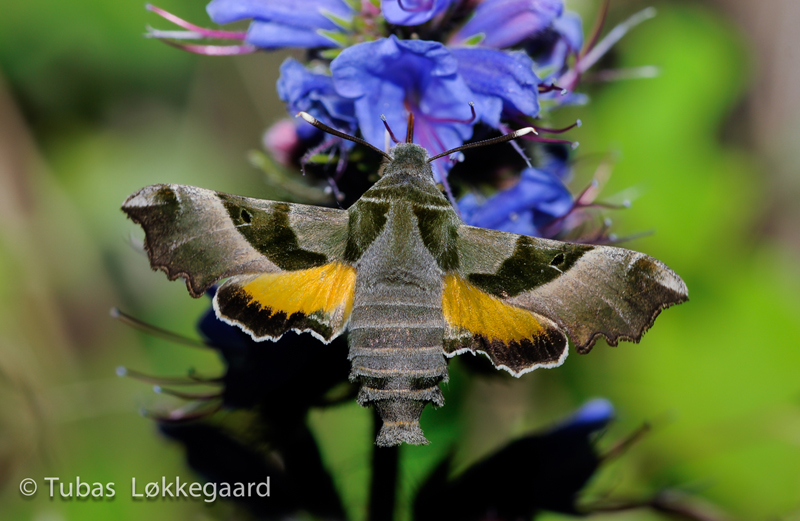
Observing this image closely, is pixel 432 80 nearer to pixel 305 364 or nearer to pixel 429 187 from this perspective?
pixel 429 187

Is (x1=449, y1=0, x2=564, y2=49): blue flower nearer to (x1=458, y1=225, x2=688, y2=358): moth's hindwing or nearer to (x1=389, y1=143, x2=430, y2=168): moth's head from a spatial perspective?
(x1=389, y1=143, x2=430, y2=168): moth's head

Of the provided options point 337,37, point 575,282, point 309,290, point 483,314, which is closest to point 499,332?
point 483,314

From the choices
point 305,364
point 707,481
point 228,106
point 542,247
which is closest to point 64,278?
point 228,106

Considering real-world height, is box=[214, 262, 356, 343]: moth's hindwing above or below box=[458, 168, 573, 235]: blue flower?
below

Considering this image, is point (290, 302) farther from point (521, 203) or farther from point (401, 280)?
point (521, 203)

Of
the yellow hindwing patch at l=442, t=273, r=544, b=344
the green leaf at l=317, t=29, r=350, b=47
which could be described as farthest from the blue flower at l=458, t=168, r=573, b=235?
the green leaf at l=317, t=29, r=350, b=47

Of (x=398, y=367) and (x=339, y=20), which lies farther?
(x=339, y=20)
